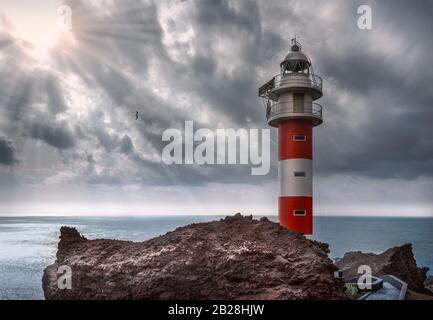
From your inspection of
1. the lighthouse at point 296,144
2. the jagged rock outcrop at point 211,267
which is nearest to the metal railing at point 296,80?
the lighthouse at point 296,144

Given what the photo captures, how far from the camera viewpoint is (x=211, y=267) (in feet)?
46.8

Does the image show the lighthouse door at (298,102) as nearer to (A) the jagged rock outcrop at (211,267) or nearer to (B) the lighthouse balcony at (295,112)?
(B) the lighthouse balcony at (295,112)

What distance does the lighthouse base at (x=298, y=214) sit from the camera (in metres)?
22.7

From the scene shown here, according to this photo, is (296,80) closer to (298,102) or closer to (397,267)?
(298,102)

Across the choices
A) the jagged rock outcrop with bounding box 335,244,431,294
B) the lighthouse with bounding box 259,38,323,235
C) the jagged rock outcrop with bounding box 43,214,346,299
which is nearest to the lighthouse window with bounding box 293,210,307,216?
the lighthouse with bounding box 259,38,323,235

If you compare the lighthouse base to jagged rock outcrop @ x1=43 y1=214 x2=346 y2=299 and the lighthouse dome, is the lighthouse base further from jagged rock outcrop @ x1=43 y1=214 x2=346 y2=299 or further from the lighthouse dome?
the lighthouse dome

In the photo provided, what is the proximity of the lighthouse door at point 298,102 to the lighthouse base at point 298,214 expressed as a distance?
6092 millimetres

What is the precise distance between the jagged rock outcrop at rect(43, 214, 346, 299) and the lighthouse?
239 inches

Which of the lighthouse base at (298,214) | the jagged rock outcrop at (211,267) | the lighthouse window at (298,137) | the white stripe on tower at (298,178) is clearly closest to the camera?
the jagged rock outcrop at (211,267)

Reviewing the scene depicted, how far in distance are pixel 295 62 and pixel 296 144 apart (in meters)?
6.19
